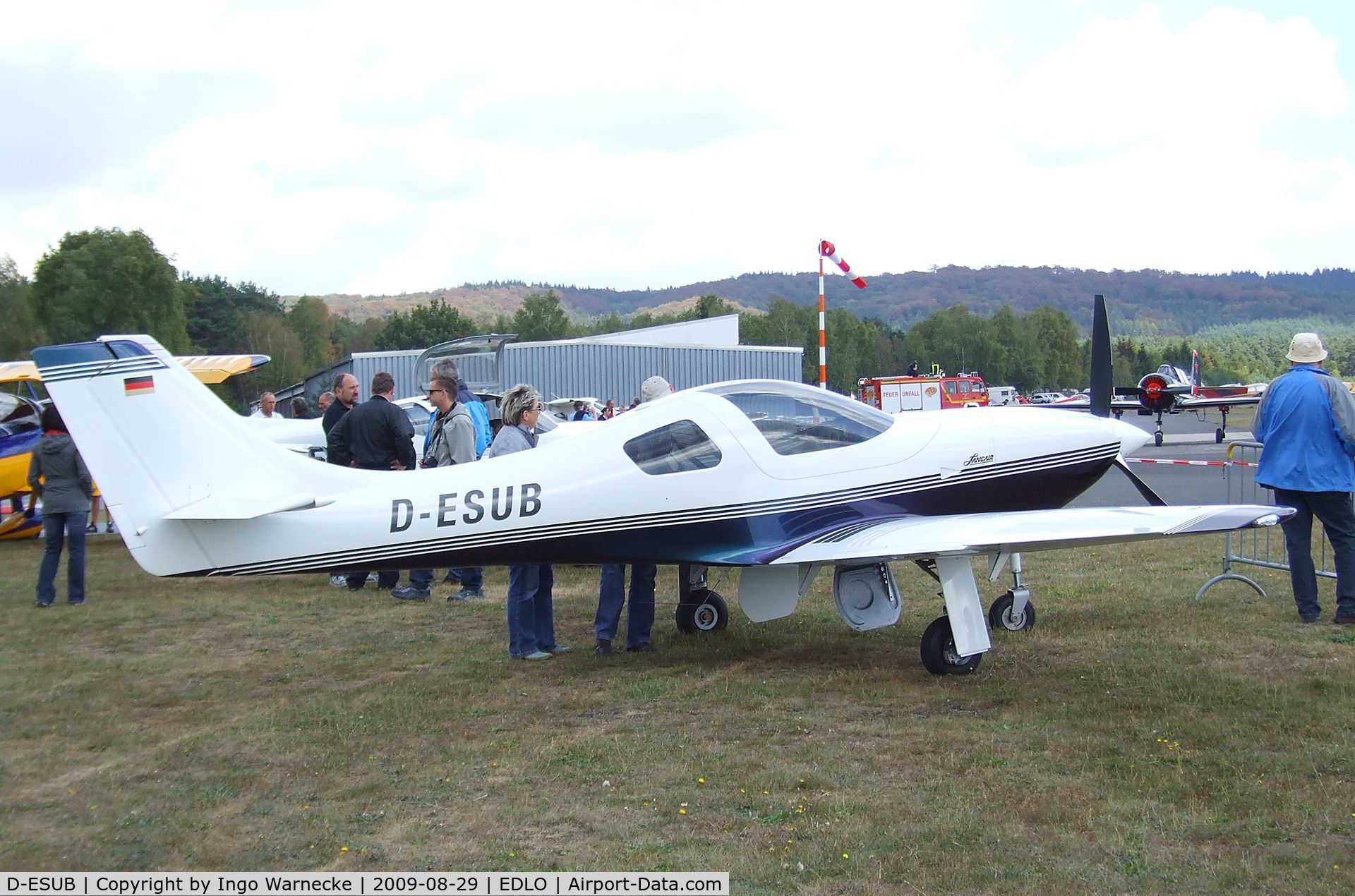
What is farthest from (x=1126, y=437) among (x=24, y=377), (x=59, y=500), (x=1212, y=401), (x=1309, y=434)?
(x=1212, y=401)

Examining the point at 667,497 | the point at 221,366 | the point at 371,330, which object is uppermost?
the point at 371,330

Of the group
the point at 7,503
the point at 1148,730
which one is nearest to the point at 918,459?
the point at 1148,730

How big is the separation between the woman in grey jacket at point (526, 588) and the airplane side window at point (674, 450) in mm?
1004

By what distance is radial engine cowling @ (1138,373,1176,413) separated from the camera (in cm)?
2877

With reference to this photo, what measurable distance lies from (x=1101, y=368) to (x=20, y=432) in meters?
14.8

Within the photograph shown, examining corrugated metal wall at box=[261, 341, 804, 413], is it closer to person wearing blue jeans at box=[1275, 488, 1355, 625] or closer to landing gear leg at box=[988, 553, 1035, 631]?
landing gear leg at box=[988, 553, 1035, 631]

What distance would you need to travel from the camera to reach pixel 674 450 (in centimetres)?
670

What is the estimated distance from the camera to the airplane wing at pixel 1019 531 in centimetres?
581

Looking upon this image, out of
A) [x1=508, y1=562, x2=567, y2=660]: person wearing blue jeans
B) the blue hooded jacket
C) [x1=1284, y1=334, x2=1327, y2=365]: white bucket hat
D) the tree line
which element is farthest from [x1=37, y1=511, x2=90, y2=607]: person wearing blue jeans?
the tree line

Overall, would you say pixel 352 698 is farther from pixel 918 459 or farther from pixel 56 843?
pixel 918 459

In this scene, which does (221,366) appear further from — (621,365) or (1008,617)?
(621,365)

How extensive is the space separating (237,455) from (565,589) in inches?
174

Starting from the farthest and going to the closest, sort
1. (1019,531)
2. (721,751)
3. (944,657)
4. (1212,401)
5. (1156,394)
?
(1212,401)
(1156,394)
(944,657)
(1019,531)
(721,751)

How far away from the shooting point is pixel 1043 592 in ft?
29.6
